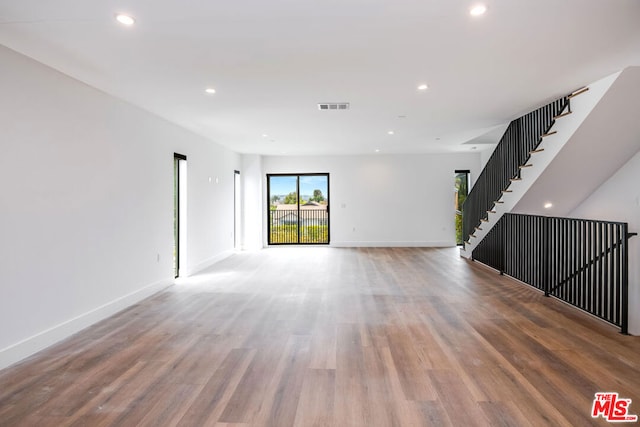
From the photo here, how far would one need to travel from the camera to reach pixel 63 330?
3512mm

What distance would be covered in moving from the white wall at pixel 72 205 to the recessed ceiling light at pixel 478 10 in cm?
367

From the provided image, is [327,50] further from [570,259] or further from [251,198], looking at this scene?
[251,198]

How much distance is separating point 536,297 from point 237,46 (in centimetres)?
474

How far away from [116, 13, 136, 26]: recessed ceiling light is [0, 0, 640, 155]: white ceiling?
57 millimetres

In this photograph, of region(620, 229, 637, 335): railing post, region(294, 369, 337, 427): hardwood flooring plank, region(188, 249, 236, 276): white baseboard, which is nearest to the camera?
region(294, 369, 337, 427): hardwood flooring plank

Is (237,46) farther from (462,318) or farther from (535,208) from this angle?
(535,208)

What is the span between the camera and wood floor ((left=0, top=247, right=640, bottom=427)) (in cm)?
223

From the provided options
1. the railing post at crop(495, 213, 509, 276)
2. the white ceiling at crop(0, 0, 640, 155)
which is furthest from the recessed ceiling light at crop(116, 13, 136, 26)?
the railing post at crop(495, 213, 509, 276)

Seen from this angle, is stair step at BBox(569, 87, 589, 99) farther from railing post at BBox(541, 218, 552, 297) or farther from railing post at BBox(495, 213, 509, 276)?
railing post at BBox(495, 213, 509, 276)

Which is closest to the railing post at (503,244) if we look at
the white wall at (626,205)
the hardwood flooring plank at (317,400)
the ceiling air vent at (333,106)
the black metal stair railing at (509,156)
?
the black metal stair railing at (509,156)

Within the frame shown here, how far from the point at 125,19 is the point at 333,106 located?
2.84 metres

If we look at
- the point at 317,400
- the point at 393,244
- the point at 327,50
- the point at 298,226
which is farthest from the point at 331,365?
the point at 298,226

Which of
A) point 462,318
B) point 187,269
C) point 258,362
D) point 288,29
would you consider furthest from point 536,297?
point 187,269

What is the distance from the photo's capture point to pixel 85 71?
11.6ft
